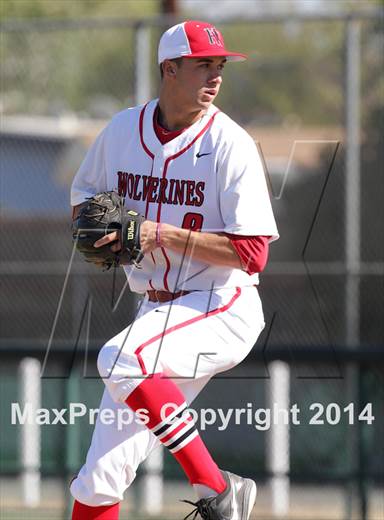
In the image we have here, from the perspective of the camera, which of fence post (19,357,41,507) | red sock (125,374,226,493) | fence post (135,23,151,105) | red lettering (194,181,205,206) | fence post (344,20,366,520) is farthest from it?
fence post (135,23,151,105)

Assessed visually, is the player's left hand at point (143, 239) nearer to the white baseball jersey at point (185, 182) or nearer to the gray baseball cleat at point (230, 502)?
the white baseball jersey at point (185, 182)

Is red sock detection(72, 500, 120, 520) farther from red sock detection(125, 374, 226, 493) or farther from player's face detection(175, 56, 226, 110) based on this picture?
player's face detection(175, 56, 226, 110)

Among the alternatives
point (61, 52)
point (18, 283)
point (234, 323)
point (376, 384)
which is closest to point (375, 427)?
point (376, 384)

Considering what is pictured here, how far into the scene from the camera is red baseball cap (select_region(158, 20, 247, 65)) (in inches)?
171

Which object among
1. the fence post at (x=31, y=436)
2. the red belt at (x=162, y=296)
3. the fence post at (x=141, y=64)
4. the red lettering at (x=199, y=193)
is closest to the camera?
the red lettering at (x=199, y=193)

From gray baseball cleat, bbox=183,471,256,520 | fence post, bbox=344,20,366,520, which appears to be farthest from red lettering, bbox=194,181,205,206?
fence post, bbox=344,20,366,520

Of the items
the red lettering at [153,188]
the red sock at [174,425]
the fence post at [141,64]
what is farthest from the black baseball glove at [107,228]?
the fence post at [141,64]

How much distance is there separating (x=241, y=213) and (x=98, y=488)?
1205mm

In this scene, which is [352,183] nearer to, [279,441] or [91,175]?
[279,441]

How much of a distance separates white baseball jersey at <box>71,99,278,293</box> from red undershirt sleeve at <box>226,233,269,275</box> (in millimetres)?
31

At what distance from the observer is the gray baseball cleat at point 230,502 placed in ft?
13.9

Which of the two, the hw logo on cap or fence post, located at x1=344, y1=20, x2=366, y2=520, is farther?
fence post, located at x1=344, y1=20, x2=366, y2=520

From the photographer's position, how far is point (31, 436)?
675 cm

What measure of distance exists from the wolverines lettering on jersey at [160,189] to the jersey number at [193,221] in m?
0.05
